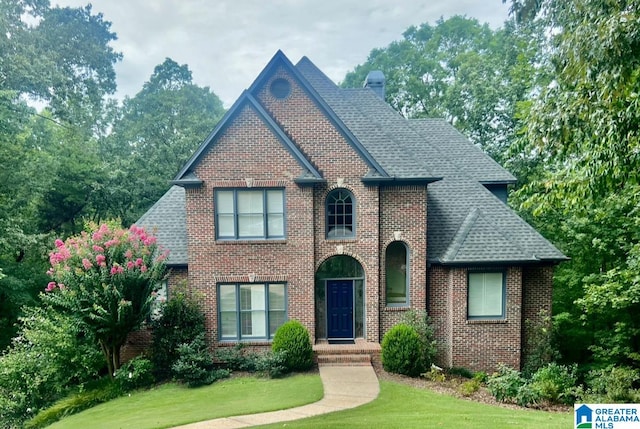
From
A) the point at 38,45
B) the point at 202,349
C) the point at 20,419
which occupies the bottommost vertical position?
the point at 20,419

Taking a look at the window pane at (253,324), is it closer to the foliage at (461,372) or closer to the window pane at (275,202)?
the window pane at (275,202)

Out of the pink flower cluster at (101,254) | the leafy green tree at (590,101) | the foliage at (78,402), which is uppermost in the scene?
the leafy green tree at (590,101)

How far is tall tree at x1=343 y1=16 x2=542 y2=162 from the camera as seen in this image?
2101 cm

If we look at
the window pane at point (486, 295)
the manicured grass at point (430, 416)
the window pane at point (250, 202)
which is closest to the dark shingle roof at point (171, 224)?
the window pane at point (250, 202)

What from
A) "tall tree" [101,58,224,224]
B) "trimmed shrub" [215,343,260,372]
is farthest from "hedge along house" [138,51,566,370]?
"tall tree" [101,58,224,224]

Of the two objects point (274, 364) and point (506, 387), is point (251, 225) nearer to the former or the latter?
point (274, 364)

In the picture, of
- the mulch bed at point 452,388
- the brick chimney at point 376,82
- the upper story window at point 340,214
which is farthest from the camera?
the brick chimney at point 376,82

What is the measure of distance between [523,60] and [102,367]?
2363cm

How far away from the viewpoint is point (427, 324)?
12.3m

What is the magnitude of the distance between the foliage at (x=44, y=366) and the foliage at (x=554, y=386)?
42.5 feet

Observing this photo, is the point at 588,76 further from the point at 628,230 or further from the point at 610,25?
the point at 628,230

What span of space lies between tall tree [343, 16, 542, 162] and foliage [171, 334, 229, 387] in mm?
17288

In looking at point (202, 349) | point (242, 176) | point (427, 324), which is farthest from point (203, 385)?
point (427, 324)

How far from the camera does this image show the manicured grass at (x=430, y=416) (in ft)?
25.1
